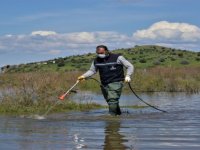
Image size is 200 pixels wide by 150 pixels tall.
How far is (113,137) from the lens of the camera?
12.7m

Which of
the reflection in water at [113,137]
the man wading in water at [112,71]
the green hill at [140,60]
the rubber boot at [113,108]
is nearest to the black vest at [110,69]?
the man wading in water at [112,71]

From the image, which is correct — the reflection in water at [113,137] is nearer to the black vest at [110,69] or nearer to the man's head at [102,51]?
the black vest at [110,69]

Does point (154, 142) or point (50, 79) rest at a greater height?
point (50, 79)

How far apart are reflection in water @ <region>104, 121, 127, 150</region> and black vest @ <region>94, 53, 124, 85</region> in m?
1.93

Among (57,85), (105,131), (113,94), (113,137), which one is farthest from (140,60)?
(113,137)

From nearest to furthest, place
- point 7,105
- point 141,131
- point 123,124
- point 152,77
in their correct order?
point 141,131 < point 123,124 < point 7,105 < point 152,77

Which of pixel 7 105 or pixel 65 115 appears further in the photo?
pixel 7 105

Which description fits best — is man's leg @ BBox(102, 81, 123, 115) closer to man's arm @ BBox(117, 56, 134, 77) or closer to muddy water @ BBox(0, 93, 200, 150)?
muddy water @ BBox(0, 93, 200, 150)

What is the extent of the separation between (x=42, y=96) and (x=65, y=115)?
6.47ft

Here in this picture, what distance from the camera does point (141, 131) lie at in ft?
45.3

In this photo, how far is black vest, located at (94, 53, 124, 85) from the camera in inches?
677

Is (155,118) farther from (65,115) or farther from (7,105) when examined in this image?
(7,105)

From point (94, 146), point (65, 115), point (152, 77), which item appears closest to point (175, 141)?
point (94, 146)

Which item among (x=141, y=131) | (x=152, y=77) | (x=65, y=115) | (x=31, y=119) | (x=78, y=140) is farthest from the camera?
(x=152, y=77)
